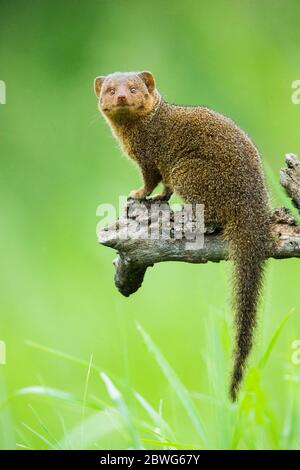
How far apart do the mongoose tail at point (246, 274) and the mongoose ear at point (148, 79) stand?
0.63 meters

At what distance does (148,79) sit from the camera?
2.97 m

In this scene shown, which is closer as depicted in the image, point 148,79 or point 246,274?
point 246,274

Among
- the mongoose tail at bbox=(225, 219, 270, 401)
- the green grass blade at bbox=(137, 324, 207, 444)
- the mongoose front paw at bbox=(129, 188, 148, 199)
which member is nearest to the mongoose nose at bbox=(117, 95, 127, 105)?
the mongoose front paw at bbox=(129, 188, 148, 199)

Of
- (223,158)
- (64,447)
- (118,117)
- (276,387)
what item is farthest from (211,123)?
(64,447)

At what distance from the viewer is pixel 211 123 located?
287cm

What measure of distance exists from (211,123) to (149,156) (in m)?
0.27

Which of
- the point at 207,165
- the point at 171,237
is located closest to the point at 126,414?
the point at 171,237

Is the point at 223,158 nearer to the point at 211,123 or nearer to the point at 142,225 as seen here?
the point at 211,123

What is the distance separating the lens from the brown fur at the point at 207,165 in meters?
2.62

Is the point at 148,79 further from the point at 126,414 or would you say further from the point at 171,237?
the point at 126,414

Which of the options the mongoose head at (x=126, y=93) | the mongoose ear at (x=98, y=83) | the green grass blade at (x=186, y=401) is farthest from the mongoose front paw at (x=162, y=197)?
the green grass blade at (x=186, y=401)

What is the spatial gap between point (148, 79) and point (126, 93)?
149mm

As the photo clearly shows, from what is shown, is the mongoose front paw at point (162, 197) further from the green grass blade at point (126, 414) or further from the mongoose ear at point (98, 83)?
the green grass blade at point (126, 414)

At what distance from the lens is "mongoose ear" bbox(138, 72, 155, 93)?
2.94 metres
